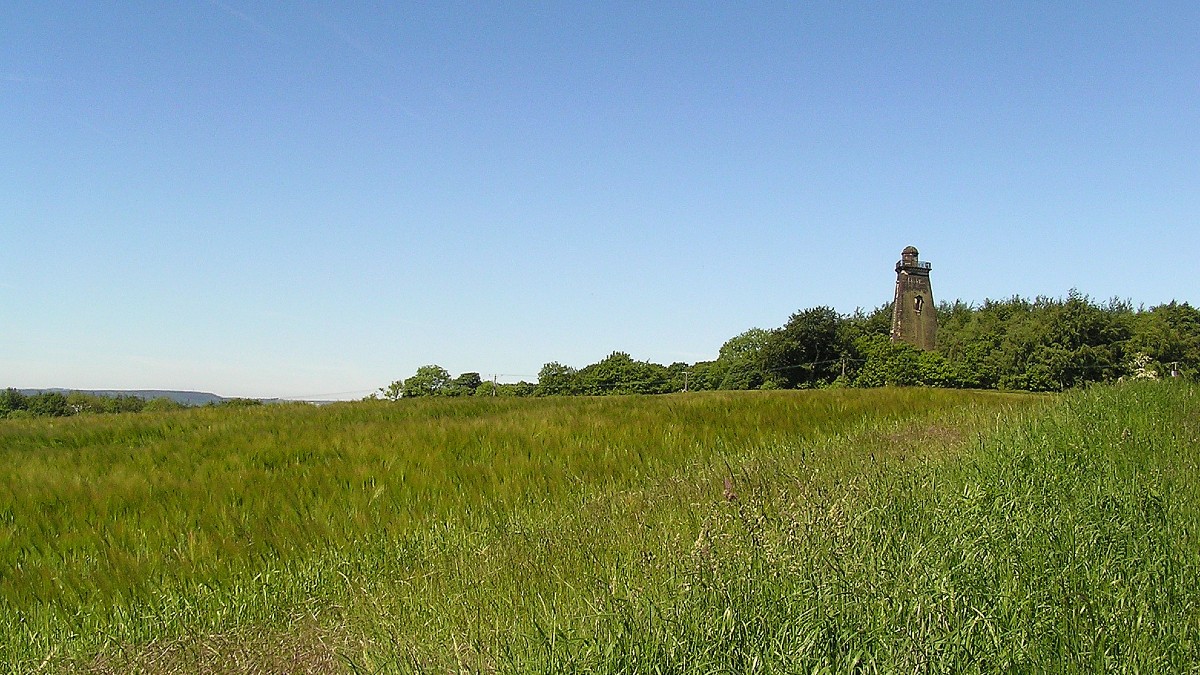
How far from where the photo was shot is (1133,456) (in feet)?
18.8

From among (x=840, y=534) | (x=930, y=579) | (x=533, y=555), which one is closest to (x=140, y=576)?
(x=533, y=555)

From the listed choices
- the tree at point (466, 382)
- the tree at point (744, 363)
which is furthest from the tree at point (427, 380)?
the tree at point (744, 363)

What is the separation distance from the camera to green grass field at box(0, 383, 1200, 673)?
2615mm

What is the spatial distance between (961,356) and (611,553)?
7931cm

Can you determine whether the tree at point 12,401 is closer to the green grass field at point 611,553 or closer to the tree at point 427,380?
the tree at point 427,380

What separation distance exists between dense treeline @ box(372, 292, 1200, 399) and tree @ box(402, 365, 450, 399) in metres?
14.3

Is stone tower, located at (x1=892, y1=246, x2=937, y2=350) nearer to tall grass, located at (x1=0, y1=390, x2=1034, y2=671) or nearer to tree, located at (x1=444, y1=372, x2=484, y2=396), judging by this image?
tree, located at (x1=444, y1=372, x2=484, y2=396)

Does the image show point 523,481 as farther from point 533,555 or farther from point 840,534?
point 840,534

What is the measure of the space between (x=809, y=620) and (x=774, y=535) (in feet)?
3.00

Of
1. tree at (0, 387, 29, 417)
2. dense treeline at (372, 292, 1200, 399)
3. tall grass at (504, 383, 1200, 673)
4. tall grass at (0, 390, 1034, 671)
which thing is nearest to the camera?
tall grass at (504, 383, 1200, 673)

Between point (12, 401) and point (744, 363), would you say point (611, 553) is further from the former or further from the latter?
point (12, 401)

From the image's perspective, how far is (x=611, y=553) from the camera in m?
4.02

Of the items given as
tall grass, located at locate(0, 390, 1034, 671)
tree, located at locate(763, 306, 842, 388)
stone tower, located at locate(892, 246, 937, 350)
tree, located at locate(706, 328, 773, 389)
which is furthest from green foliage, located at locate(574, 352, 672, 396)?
tall grass, located at locate(0, 390, 1034, 671)

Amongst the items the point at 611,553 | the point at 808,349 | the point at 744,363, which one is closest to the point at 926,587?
the point at 611,553
